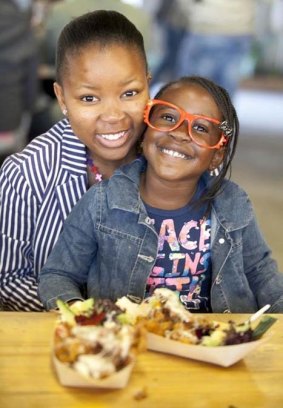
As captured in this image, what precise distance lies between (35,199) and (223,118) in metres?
0.58

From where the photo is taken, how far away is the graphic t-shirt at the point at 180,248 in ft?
5.83

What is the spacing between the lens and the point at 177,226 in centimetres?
179

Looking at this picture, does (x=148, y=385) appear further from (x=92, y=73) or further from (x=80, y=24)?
(x=80, y=24)

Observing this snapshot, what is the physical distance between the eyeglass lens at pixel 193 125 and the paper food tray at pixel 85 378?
68cm

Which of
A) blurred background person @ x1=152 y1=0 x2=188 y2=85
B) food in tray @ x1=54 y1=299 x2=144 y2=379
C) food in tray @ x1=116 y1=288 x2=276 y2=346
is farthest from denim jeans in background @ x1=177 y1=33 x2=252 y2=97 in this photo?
food in tray @ x1=54 y1=299 x2=144 y2=379

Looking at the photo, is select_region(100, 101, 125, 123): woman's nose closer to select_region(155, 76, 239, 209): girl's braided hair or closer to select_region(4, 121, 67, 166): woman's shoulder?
select_region(155, 76, 239, 209): girl's braided hair

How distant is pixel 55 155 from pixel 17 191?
5.7 inches

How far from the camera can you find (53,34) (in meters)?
4.79

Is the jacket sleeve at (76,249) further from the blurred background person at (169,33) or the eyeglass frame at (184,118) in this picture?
the blurred background person at (169,33)

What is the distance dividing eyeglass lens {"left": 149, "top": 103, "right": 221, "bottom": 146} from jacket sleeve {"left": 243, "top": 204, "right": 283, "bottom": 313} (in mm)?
252

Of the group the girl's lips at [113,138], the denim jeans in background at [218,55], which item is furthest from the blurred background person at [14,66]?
the girl's lips at [113,138]

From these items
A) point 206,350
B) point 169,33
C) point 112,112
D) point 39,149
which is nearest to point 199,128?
point 112,112

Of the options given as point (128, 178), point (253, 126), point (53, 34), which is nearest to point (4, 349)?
point (128, 178)

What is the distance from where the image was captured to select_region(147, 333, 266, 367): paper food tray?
4.18ft
